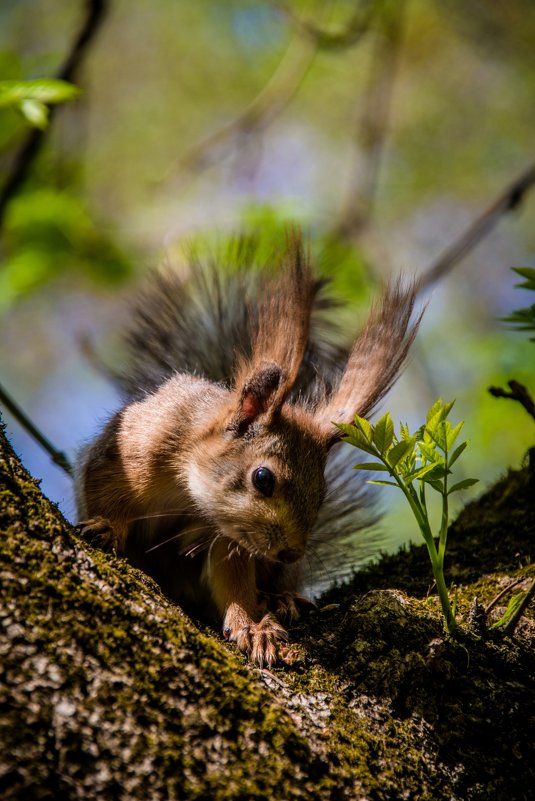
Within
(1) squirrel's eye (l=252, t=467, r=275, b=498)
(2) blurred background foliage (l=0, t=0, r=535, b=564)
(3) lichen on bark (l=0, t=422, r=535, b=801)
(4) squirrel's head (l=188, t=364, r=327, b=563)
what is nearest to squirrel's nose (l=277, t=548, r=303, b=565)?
(4) squirrel's head (l=188, t=364, r=327, b=563)

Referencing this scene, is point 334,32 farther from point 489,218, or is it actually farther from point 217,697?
point 217,697

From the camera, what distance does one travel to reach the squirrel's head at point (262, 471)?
259 centimetres

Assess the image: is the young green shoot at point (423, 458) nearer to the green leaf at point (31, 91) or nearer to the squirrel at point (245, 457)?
the squirrel at point (245, 457)

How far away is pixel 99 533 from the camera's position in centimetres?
233

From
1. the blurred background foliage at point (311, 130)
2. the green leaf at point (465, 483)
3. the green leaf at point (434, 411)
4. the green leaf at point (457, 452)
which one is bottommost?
the green leaf at point (465, 483)

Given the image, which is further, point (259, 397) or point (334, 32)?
point (334, 32)

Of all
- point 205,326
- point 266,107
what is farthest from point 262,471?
point 266,107

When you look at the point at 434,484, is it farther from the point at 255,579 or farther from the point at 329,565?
the point at 329,565

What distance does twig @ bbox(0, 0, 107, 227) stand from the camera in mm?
3371

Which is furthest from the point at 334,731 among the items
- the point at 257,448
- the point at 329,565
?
the point at 329,565

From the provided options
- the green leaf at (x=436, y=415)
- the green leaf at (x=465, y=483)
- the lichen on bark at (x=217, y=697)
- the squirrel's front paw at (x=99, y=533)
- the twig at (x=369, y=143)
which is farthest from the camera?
the twig at (x=369, y=143)

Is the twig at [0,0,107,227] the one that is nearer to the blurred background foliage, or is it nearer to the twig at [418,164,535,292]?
the twig at [418,164,535,292]

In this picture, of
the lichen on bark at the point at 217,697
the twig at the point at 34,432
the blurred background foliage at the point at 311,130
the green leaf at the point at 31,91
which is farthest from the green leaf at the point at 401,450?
the blurred background foliage at the point at 311,130

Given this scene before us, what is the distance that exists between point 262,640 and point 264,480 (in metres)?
0.78
